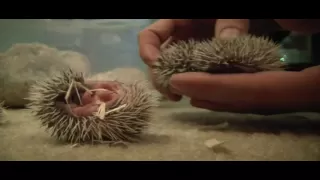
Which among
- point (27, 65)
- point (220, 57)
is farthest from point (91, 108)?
point (220, 57)

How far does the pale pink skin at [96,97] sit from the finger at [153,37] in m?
0.16

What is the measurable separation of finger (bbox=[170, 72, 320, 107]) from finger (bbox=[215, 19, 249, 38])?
0.16m

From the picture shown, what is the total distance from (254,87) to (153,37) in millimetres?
412

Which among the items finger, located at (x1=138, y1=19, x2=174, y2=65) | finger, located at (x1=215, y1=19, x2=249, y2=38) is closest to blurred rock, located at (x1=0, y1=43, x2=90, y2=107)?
finger, located at (x1=138, y1=19, x2=174, y2=65)

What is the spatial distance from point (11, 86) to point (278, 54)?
98 centimetres

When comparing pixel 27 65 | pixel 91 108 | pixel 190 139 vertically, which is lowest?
pixel 190 139

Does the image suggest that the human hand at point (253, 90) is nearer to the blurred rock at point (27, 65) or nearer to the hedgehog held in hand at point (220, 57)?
the hedgehog held in hand at point (220, 57)

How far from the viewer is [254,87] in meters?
1.46

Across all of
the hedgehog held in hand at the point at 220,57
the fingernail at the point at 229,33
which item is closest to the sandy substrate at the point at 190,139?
the hedgehog held in hand at the point at 220,57

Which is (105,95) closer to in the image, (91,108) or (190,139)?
(91,108)

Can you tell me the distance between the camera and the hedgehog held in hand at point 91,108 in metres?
1.41
